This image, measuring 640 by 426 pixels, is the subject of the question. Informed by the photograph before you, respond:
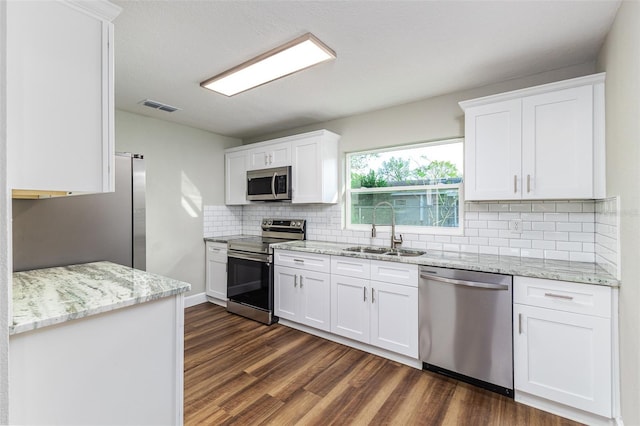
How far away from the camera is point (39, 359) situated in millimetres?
1101

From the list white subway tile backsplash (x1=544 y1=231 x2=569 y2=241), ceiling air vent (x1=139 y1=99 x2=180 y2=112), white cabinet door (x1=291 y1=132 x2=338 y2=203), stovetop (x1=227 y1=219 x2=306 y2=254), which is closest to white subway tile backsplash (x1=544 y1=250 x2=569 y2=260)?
white subway tile backsplash (x1=544 y1=231 x2=569 y2=241)

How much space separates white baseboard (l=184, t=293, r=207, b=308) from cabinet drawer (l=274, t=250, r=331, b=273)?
1495 millimetres

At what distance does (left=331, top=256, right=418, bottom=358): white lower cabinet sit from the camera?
2529 millimetres

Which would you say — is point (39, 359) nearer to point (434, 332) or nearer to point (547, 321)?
point (434, 332)

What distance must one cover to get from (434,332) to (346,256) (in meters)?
0.97

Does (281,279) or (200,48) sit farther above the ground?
(200,48)

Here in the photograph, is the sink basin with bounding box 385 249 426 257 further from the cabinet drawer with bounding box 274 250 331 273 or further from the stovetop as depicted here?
the stovetop

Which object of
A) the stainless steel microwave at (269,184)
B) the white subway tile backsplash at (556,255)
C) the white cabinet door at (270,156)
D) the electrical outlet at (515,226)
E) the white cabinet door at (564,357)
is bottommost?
the white cabinet door at (564,357)

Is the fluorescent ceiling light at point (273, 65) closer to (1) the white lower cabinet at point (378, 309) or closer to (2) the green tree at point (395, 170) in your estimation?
(2) the green tree at point (395, 170)

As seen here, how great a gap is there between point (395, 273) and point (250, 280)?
5.90 ft

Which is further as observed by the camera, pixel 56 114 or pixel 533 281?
pixel 533 281

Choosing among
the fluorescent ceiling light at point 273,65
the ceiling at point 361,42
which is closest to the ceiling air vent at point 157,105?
the ceiling at point 361,42

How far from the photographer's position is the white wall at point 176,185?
144 inches

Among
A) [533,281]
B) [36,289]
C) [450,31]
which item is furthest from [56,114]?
[533,281]
